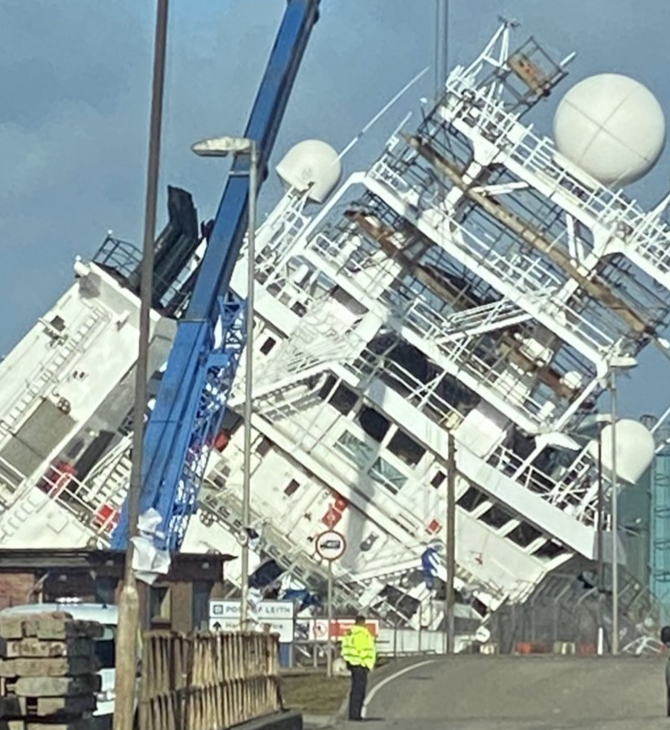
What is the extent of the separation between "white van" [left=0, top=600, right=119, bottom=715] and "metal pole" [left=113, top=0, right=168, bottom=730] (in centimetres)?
55

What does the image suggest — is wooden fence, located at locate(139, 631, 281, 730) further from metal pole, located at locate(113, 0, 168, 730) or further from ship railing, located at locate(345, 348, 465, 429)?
ship railing, located at locate(345, 348, 465, 429)

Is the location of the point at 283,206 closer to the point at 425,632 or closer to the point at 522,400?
the point at 522,400

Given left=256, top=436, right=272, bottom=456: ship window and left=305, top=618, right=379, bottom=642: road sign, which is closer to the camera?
left=305, top=618, right=379, bottom=642: road sign

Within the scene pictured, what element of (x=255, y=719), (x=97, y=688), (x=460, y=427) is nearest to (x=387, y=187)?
(x=460, y=427)

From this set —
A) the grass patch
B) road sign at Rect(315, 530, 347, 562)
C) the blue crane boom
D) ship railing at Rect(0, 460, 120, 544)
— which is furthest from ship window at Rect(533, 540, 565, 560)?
road sign at Rect(315, 530, 347, 562)

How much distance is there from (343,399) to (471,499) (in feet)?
15.0

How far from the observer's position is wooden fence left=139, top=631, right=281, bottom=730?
19.6 metres

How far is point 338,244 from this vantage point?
191 ft

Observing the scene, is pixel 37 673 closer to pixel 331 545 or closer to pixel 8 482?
pixel 331 545

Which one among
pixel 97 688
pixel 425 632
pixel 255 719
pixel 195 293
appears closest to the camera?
pixel 97 688

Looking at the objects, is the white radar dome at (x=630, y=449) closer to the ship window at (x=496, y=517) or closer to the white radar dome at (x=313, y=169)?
the ship window at (x=496, y=517)

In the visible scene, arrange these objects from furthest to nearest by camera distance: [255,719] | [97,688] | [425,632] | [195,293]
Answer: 1. [425,632]
2. [195,293]
3. [255,719]
4. [97,688]

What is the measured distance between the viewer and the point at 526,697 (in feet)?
104

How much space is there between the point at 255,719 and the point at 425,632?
29.3 metres
